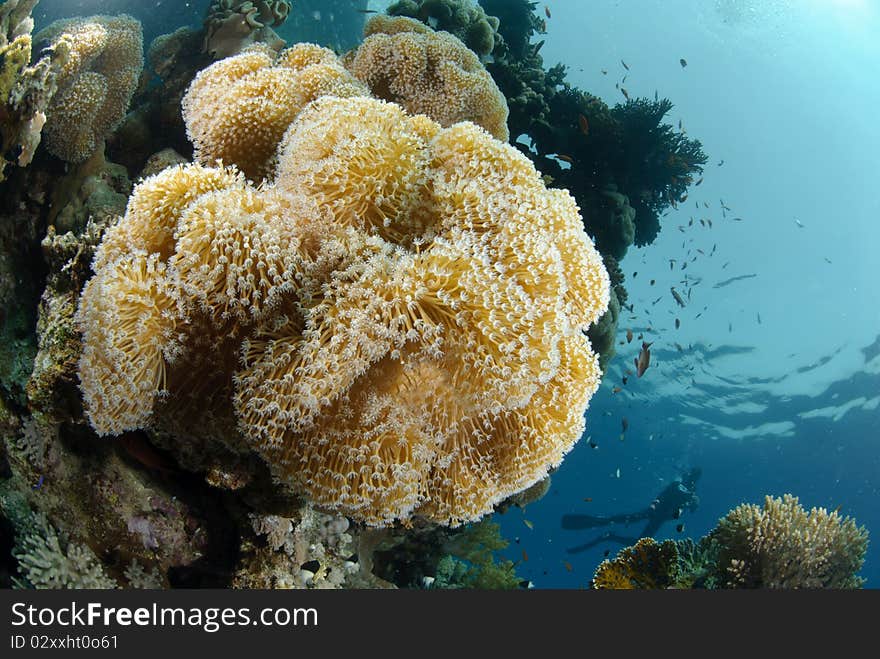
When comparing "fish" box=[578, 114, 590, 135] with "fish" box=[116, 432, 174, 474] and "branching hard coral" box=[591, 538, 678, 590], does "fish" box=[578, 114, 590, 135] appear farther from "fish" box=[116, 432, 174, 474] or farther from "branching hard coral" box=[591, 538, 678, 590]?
"fish" box=[116, 432, 174, 474]

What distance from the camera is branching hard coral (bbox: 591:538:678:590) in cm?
630

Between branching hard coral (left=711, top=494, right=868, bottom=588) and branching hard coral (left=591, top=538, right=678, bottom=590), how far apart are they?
1.93 feet

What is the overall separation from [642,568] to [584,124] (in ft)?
20.5

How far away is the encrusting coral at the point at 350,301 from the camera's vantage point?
198 cm

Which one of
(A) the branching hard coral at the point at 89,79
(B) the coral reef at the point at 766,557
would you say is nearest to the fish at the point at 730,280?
(B) the coral reef at the point at 766,557

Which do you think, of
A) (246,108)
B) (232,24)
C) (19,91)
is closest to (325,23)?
(232,24)

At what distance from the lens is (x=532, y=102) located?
759 centimetres

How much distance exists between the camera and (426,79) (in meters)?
3.87

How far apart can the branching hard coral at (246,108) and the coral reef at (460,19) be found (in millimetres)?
3767

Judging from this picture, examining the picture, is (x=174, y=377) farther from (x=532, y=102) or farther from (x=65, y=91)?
(x=532, y=102)

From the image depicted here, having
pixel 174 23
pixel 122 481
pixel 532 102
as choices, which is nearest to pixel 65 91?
pixel 122 481

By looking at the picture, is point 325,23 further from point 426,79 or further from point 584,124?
point 426,79

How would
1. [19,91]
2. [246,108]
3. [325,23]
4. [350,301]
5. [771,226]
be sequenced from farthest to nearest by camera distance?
[771,226]
[325,23]
[19,91]
[246,108]
[350,301]

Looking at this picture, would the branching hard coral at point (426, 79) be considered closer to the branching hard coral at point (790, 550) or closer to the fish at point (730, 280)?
the branching hard coral at point (790, 550)
